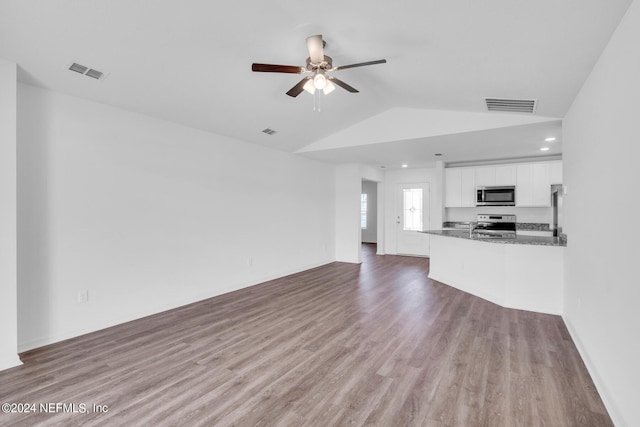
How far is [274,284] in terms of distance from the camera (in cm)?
558

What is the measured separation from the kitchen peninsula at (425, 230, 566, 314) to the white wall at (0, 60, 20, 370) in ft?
17.6

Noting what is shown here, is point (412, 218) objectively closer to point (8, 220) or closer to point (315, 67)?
point (315, 67)

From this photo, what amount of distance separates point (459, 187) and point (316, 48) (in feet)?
18.4

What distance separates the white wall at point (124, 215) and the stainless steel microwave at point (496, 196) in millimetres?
4581

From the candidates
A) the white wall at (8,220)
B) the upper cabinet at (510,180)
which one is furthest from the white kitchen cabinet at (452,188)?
the white wall at (8,220)

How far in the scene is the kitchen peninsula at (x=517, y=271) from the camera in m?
3.92

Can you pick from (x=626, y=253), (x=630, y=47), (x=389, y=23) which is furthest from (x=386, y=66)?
(x=626, y=253)

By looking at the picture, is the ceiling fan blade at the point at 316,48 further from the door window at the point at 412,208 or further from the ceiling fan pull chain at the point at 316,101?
the door window at the point at 412,208

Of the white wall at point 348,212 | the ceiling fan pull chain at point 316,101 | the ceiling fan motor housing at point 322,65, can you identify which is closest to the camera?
the ceiling fan motor housing at point 322,65

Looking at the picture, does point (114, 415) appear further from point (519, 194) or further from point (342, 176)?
point (519, 194)

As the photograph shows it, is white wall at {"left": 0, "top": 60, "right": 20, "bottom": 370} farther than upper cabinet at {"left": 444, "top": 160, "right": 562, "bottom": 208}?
No

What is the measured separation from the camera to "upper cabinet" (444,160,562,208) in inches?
244

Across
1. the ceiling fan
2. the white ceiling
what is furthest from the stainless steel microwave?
the ceiling fan

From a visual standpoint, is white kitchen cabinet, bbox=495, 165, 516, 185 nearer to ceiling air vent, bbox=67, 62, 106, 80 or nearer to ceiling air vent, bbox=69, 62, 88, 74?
ceiling air vent, bbox=67, 62, 106, 80
